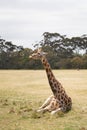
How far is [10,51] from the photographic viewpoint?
66500mm

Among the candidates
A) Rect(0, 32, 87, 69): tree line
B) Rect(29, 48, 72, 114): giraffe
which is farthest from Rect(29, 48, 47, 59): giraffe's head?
Rect(0, 32, 87, 69): tree line

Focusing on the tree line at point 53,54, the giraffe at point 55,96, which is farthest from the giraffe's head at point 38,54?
the tree line at point 53,54

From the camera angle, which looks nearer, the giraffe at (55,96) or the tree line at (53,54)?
the giraffe at (55,96)

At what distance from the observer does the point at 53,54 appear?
62.8m

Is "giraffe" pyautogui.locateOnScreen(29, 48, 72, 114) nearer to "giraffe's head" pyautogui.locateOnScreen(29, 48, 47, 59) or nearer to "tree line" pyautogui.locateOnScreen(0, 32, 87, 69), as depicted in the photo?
"giraffe's head" pyautogui.locateOnScreen(29, 48, 47, 59)

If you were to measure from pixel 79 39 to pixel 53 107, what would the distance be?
193ft

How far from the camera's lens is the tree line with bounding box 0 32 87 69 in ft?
192

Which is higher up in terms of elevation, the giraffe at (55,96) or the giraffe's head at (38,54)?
the giraffe's head at (38,54)

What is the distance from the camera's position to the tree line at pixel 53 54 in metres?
58.6

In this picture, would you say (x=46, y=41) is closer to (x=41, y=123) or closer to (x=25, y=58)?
(x=25, y=58)

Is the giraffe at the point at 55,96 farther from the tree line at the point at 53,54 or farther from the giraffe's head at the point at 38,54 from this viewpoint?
the tree line at the point at 53,54

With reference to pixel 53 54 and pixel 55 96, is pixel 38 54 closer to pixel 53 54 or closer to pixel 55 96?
pixel 55 96

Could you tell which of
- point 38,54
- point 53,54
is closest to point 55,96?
point 38,54

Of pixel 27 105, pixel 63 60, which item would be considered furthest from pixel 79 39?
pixel 27 105
